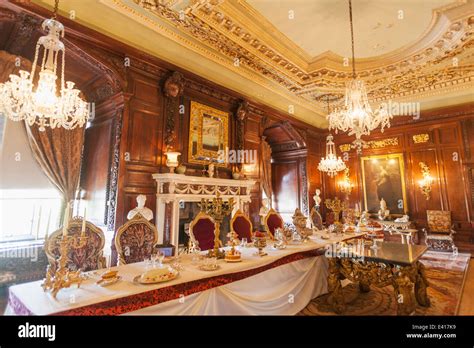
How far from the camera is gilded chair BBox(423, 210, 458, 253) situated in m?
6.68

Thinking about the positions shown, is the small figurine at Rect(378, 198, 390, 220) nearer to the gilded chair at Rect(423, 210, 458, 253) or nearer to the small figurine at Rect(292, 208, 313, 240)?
the gilded chair at Rect(423, 210, 458, 253)

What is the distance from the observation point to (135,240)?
290 cm

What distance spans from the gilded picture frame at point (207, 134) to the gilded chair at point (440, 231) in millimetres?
6031

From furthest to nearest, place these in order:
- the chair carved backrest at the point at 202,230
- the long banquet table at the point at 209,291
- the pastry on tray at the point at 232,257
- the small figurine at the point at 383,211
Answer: the small figurine at the point at 383,211 → the chair carved backrest at the point at 202,230 → the pastry on tray at the point at 232,257 → the long banquet table at the point at 209,291

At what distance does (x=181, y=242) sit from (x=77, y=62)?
3.84 m

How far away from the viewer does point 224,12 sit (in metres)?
4.16

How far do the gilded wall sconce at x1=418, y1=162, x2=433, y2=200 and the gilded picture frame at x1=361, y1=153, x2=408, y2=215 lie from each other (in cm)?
46

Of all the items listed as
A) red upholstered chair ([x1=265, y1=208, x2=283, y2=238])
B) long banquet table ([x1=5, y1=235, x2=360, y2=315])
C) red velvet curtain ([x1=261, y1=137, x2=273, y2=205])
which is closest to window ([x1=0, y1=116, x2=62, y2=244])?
long banquet table ([x1=5, y1=235, x2=360, y2=315])

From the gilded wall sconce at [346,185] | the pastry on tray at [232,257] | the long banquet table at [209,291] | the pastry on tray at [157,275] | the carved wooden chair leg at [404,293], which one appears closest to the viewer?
the long banquet table at [209,291]

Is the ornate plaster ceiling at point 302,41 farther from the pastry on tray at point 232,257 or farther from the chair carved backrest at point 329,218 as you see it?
the chair carved backrest at point 329,218

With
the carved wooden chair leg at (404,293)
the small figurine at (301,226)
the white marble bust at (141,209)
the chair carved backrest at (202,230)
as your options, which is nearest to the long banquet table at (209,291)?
the small figurine at (301,226)

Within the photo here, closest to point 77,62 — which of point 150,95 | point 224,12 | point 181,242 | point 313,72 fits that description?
point 150,95

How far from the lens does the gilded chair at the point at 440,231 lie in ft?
21.9
